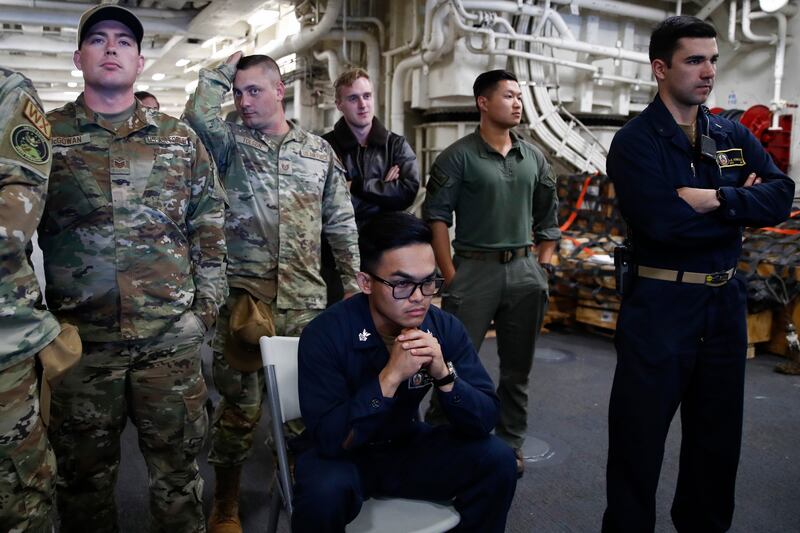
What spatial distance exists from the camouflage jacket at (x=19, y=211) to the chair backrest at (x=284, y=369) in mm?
546

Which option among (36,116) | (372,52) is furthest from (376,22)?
(36,116)

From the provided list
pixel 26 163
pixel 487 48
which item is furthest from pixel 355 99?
pixel 487 48

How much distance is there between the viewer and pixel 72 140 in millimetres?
1759

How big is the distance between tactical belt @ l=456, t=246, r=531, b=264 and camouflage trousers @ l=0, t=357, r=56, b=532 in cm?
178

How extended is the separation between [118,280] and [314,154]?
0.91 m

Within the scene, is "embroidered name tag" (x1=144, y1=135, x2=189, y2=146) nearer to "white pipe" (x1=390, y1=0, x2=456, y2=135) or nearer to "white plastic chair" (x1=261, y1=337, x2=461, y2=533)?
"white plastic chair" (x1=261, y1=337, x2=461, y2=533)

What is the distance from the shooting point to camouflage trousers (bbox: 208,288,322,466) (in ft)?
7.60

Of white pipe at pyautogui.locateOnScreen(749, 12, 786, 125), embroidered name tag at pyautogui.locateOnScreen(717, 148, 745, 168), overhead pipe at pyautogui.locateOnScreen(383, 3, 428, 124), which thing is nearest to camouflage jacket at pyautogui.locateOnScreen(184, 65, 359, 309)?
embroidered name tag at pyautogui.locateOnScreen(717, 148, 745, 168)

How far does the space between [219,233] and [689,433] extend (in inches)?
64.4

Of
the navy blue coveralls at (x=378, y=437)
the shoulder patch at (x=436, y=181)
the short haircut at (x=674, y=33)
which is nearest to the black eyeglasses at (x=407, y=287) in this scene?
the navy blue coveralls at (x=378, y=437)

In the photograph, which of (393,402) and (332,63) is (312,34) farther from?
(393,402)

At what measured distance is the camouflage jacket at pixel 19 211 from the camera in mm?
1372

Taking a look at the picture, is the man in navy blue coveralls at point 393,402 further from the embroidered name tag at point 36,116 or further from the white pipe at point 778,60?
the white pipe at point 778,60

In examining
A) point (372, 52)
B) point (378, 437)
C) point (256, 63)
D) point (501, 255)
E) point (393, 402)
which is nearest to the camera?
point (393, 402)
